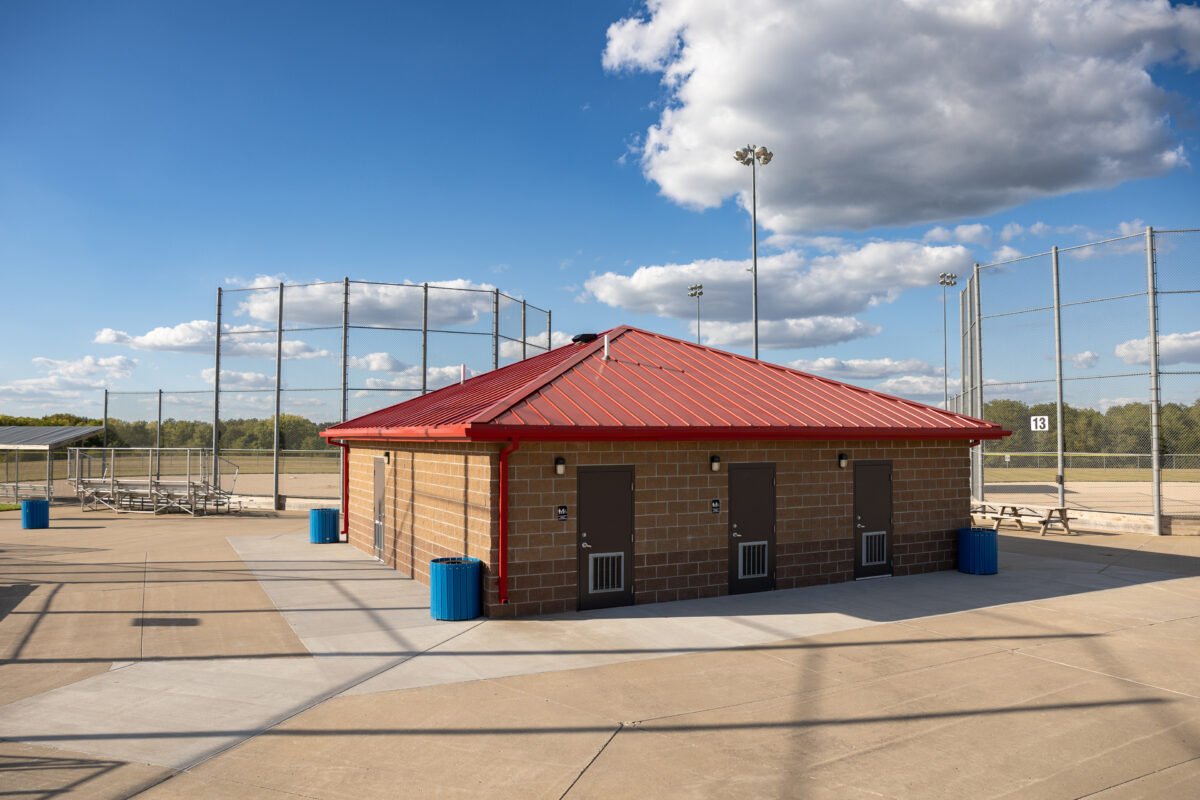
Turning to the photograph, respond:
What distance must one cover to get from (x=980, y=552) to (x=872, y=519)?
2.40 m

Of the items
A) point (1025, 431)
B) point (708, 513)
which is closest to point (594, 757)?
point (708, 513)

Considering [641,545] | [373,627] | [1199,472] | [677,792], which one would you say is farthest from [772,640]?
[1199,472]

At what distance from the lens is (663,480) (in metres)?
12.6

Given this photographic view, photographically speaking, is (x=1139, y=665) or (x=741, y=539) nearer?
(x=1139, y=665)

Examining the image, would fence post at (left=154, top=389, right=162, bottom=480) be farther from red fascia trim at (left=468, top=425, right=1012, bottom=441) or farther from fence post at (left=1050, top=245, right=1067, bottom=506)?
fence post at (left=1050, top=245, right=1067, bottom=506)

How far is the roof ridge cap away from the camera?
11190 millimetres

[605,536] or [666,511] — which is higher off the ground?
[666,511]

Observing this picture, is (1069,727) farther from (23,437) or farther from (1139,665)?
(23,437)

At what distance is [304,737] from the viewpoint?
6.81m

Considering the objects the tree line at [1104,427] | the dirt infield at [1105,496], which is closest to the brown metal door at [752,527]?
the tree line at [1104,427]

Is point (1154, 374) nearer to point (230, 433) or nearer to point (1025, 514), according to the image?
point (1025, 514)

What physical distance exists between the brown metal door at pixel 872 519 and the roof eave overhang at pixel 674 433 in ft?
2.24

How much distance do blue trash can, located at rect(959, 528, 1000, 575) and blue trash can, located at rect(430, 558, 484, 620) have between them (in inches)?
394

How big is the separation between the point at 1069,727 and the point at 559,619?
6.50 meters
